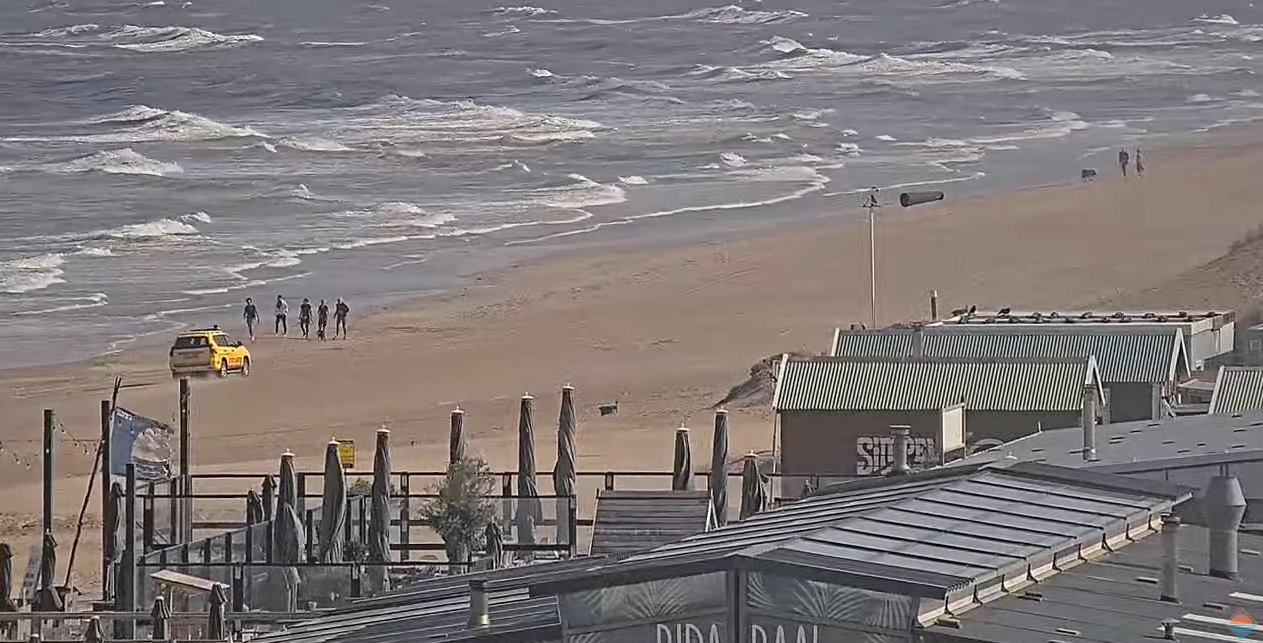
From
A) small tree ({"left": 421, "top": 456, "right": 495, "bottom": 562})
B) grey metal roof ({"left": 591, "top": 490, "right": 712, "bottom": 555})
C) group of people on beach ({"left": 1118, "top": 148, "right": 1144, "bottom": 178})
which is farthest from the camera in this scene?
group of people on beach ({"left": 1118, "top": 148, "right": 1144, "bottom": 178})

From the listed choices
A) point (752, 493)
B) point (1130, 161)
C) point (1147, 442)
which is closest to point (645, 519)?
point (752, 493)

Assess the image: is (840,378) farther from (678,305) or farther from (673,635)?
(678,305)

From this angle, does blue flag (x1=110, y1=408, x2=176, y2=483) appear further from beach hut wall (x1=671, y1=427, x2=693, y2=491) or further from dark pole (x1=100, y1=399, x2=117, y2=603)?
beach hut wall (x1=671, y1=427, x2=693, y2=491)

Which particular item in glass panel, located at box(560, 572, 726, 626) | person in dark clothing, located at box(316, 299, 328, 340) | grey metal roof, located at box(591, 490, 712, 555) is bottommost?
grey metal roof, located at box(591, 490, 712, 555)

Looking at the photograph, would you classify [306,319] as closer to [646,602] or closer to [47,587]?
[47,587]

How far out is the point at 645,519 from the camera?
15.2 metres

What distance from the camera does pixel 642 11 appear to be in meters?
92.4

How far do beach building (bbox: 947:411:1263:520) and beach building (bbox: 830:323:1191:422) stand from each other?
4.28m

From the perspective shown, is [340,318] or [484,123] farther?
[484,123]

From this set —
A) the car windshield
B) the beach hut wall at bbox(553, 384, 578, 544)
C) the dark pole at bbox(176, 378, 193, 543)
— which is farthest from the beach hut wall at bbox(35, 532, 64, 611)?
the car windshield

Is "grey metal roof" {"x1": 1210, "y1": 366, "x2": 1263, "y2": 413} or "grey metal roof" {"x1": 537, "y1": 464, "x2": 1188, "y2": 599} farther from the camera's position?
"grey metal roof" {"x1": 1210, "y1": 366, "x2": 1263, "y2": 413}

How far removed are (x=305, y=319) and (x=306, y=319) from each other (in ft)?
0.11

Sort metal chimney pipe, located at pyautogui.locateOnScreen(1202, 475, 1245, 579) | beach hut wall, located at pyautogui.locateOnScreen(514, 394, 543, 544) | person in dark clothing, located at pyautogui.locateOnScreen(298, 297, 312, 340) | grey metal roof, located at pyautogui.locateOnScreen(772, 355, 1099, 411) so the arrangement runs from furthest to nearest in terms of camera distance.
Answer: person in dark clothing, located at pyautogui.locateOnScreen(298, 297, 312, 340), grey metal roof, located at pyautogui.locateOnScreen(772, 355, 1099, 411), beach hut wall, located at pyautogui.locateOnScreen(514, 394, 543, 544), metal chimney pipe, located at pyautogui.locateOnScreen(1202, 475, 1245, 579)

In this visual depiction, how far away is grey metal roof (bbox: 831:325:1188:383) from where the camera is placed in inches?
873
